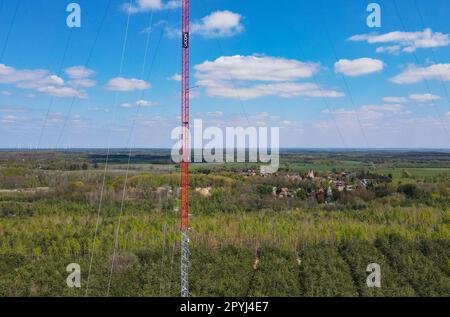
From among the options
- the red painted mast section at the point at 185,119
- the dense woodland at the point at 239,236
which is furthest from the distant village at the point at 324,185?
the red painted mast section at the point at 185,119

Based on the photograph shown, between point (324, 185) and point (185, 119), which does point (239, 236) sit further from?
point (324, 185)

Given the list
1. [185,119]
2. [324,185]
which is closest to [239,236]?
[185,119]

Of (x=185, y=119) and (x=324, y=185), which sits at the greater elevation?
(x=185, y=119)

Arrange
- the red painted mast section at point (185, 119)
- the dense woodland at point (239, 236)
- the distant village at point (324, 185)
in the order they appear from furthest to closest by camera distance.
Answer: the distant village at point (324, 185) < the dense woodland at point (239, 236) < the red painted mast section at point (185, 119)

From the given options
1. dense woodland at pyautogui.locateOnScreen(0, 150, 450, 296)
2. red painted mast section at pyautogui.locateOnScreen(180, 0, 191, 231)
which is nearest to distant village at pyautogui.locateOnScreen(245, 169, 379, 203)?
dense woodland at pyautogui.locateOnScreen(0, 150, 450, 296)

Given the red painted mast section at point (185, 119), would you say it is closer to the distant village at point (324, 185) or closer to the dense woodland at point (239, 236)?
the dense woodland at point (239, 236)

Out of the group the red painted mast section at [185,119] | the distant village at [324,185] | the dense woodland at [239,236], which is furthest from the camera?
the distant village at [324,185]

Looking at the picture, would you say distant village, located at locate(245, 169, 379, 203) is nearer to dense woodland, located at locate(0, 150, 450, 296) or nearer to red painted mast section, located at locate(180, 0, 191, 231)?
dense woodland, located at locate(0, 150, 450, 296)

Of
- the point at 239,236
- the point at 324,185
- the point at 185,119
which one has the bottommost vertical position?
the point at 239,236

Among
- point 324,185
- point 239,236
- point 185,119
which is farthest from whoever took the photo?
point 324,185
